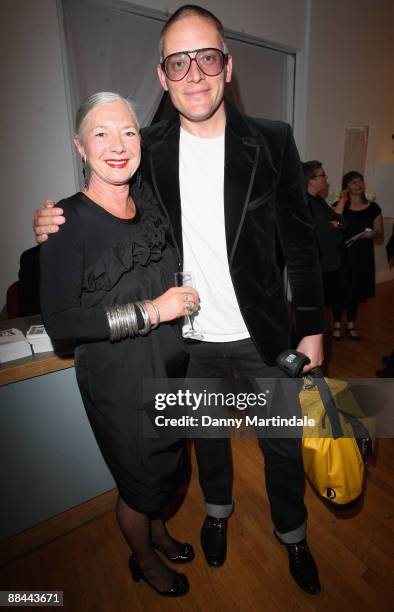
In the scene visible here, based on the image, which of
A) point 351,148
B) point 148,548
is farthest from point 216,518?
point 351,148

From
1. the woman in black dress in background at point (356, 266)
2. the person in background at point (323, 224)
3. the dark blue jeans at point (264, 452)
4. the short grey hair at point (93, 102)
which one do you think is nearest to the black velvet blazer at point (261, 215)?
the dark blue jeans at point (264, 452)

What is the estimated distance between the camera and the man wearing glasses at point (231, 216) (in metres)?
1.31

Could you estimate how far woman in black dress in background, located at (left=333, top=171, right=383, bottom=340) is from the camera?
420cm

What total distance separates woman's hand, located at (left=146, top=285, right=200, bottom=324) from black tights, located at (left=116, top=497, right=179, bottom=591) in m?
0.83

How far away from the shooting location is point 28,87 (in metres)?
2.74

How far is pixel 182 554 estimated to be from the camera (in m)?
1.75

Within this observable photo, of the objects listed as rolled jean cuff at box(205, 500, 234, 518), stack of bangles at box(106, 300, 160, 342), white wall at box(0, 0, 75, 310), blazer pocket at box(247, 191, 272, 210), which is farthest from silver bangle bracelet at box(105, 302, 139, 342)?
white wall at box(0, 0, 75, 310)

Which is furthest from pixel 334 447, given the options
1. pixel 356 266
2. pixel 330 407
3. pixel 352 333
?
pixel 356 266

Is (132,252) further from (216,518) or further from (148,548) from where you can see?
(216,518)

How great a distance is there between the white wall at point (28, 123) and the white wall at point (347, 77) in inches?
129

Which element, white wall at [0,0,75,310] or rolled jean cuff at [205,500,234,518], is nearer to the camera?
rolled jean cuff at [205,500,234,518]

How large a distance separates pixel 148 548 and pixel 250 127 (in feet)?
5.84

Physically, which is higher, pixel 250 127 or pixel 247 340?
pixel 250 127

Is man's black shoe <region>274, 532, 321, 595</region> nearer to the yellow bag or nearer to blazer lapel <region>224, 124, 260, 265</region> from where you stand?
the yellow bag
